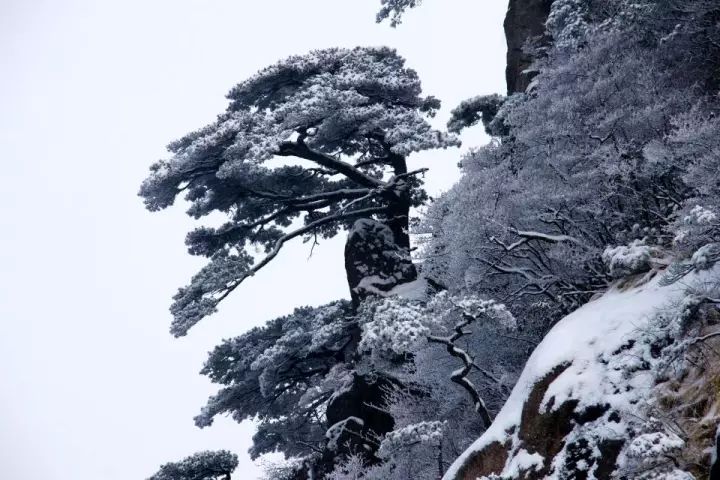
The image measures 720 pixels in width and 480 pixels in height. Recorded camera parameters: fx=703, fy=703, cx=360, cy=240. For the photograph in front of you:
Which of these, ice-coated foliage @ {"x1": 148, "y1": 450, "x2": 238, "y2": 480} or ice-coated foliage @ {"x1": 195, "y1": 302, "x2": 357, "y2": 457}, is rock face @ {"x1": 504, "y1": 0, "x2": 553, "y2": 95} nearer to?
ice-coated foliage @ {"x1": 195, "y1": 302, "x2": 357, "y2": 457}

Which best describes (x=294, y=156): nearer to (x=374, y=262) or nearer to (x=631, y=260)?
(x=374, y=262)

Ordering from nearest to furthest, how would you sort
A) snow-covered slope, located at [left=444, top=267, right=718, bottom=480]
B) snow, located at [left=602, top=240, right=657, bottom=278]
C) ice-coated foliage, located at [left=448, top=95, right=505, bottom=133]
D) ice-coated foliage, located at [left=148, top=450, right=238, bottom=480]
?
1. snow-covered slope, located at [left=444, top=267, right=718, bottom=480]
2. snow, located at [left=602, top=240, right=657, bottom=278]
3. ice-coated foliage, located at [left=148, top=450, right=238, bottom=480]
4. ice-coated foliage, located at [left=448, top=95, right=505, bottom=133]

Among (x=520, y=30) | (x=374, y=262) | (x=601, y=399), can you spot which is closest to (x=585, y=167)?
(x=601, y=399)

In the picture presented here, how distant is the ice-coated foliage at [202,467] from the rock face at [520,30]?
14.2 meters

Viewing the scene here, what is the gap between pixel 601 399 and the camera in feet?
23.3

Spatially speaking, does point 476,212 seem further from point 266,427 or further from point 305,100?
point 266,427

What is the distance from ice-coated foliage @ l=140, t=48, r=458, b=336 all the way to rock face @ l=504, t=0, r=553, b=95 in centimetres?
271

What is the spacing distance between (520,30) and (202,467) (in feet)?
54.4

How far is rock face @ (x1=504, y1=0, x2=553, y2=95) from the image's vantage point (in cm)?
2234

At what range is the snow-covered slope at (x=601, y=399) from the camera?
21.4ft

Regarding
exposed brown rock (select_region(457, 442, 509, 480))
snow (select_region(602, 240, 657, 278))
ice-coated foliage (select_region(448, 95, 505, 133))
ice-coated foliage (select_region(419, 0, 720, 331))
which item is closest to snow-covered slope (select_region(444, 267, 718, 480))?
exposed brown rock (select_region(457, 442, 509, 480))

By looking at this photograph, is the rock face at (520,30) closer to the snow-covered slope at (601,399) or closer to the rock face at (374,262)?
the rock face at (374,262)

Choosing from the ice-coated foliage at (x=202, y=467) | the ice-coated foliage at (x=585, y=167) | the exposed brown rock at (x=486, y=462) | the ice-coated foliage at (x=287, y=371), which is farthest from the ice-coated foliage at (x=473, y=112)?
the exposed brown rock at (x=486, y=462)

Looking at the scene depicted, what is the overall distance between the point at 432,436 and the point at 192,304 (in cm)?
918
